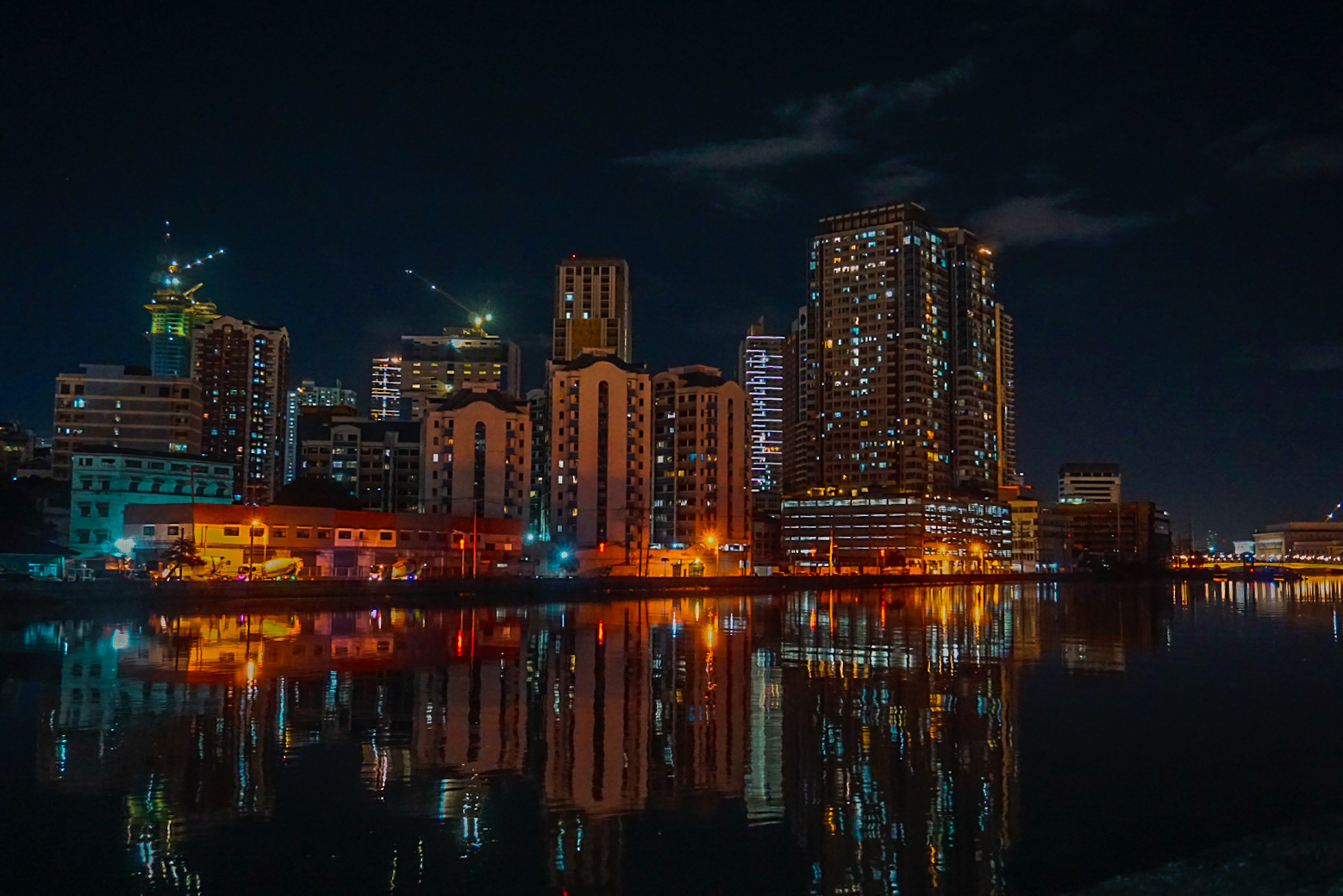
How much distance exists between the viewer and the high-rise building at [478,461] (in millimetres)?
125438

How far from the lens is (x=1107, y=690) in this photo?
27.8 m

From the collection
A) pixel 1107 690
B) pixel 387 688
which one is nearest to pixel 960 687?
pixel 1107 690

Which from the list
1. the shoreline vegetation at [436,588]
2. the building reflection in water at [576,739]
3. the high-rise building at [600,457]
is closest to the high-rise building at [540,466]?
the high-rise building at [600,457]

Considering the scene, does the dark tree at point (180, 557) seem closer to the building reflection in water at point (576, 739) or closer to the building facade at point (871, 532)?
the building reflection in water at point (576, 739)

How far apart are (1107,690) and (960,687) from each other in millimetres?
4061

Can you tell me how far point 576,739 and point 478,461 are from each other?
361 feet

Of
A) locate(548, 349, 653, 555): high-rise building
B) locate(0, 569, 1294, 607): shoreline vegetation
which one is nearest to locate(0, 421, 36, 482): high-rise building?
locate(548, 349, 653, 555): high-rise building

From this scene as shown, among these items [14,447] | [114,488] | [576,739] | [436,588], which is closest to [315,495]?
[114,488]

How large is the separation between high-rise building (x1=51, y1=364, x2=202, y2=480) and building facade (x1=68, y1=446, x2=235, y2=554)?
33102mm

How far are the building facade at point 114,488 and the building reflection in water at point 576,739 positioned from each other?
63864 millimetres

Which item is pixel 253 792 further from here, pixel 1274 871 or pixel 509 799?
pixel 1274 871

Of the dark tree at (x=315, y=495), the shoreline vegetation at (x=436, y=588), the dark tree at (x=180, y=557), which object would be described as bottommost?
the shoreline vegetation at (x=436, y=588)

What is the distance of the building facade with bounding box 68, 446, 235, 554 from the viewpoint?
9638 centimetres

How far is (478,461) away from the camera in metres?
127
